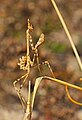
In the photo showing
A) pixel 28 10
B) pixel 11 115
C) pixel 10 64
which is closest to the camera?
pixel 11 115

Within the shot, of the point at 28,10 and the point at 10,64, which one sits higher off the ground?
the point at 28,10

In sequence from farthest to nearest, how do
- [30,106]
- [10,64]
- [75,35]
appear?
[75,35]
[10,64]
[30,106]

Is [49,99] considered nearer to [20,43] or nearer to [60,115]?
[60,115]

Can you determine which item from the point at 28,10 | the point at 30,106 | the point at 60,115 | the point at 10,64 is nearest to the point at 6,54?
the point at 10,64

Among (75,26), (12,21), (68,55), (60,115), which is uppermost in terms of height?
Result: (12,21)

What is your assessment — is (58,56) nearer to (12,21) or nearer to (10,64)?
(10,64)

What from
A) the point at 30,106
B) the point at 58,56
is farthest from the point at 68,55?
the point at 30,106

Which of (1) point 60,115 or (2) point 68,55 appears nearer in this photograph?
(1) point 60,115
